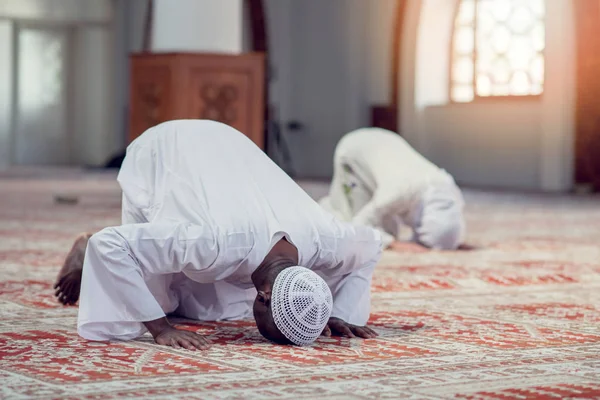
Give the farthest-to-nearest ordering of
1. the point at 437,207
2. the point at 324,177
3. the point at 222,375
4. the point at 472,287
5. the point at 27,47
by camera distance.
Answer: the point at 27,47 < the point at 324,177 < the point at 437,207 < the point at 472,287 < the point at 222,375

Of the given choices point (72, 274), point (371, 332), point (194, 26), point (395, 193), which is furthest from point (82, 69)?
point (371, 332)

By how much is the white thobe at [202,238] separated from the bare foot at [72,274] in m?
0.22

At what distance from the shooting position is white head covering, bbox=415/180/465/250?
6.24m

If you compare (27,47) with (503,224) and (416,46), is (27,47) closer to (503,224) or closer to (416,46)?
(416,46)

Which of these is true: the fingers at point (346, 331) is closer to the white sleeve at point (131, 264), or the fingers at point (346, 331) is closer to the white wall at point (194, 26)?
the white sleeve at point (131, 264)

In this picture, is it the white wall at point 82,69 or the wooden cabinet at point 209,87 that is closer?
the wooden cabinet at point 209,87

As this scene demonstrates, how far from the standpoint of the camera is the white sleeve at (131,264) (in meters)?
3.11

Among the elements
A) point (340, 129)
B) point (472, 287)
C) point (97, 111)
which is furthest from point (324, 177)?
point (472, 287)

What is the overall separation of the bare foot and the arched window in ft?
30.0

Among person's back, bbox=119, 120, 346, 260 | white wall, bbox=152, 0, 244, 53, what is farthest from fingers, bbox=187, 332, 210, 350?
white wall, bbox=152, 0, 244, 53

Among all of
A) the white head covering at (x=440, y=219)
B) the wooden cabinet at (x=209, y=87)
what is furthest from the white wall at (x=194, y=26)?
the white head covering at (x=440, y=219)

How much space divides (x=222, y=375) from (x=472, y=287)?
2.17 meters

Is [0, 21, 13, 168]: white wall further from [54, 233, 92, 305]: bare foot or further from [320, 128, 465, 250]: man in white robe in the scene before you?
[54, 233, 92, 305]: bare foot

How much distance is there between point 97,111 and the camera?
60.6ft
